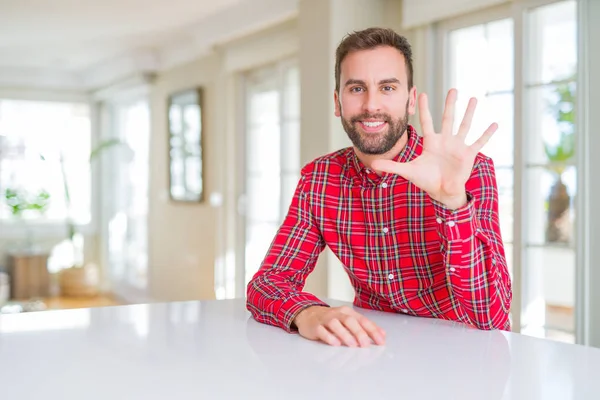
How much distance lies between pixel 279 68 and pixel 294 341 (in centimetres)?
370

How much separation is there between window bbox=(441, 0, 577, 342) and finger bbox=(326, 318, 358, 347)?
203 cm

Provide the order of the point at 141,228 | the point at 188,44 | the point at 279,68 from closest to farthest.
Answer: the point at 279,68 < the point at 188,44 < the point at 141,228

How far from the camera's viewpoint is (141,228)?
7246mm

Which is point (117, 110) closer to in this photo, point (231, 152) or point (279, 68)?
point (231, 152)

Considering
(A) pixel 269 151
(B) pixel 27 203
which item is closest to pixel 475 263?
(A) pixel 269 151

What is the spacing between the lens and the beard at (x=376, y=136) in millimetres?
1578

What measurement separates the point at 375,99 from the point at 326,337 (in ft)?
1.91

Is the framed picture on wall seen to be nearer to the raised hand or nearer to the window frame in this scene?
the window frame

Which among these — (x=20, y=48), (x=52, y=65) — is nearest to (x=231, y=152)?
(x=20, y=48)

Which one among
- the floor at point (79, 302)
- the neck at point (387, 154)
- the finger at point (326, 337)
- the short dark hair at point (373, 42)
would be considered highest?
the short dark hair at point (373, 42)

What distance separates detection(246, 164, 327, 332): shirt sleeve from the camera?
1.53 metres

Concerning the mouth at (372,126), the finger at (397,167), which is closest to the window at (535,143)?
the mouth at (372,126)

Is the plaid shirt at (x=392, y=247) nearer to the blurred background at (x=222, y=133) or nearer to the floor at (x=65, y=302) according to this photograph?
the blurred background at (x=222, y=133)

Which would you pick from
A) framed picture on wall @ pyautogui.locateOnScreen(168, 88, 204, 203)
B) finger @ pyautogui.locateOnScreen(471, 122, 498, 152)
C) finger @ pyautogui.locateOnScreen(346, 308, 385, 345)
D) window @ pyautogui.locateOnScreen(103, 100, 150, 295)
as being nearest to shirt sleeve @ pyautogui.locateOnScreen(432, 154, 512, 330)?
finger @ pyautogui.locateOnScreen(471, 122, 498, 152)
